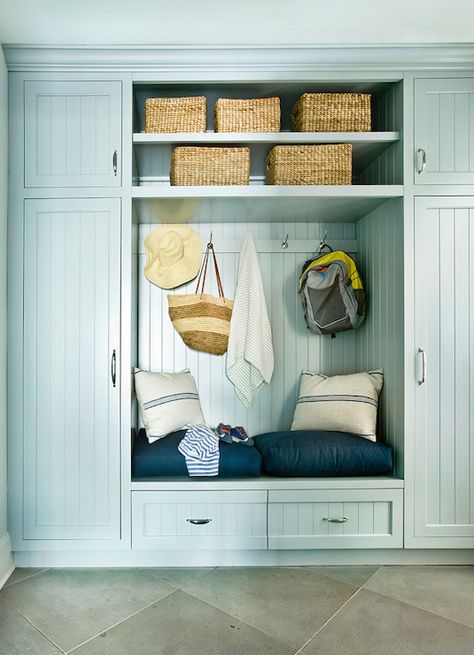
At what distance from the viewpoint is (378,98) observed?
2.69 m

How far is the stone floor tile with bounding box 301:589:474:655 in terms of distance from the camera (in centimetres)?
178

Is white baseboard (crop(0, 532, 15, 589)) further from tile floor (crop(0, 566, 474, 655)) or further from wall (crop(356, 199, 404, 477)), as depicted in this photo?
wall (crop(356, 199, 404, 477))

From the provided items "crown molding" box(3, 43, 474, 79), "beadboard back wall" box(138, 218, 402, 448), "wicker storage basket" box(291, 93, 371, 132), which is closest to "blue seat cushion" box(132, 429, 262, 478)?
"beadboard back wall" box(138, 218, 402, 448)

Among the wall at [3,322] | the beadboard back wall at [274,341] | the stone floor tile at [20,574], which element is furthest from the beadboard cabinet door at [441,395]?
the wall at [3,322]

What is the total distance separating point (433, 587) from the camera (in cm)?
222

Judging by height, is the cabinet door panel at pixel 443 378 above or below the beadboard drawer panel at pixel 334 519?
above

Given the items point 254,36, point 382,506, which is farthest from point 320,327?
point 254,36

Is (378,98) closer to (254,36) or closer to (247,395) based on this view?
(254,36)

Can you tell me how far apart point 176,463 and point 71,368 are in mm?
685

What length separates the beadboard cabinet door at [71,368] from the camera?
236 centimetres

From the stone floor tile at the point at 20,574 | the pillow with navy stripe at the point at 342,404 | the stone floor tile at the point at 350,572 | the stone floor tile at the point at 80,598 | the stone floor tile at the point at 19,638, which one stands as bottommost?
the stone floor tile at the point at 350,572

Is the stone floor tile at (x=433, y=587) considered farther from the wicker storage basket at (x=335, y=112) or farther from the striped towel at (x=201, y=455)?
the wicker storage basket at (x=335, y=112)

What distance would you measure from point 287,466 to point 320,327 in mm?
830

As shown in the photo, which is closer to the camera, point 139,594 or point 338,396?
point 139,594
